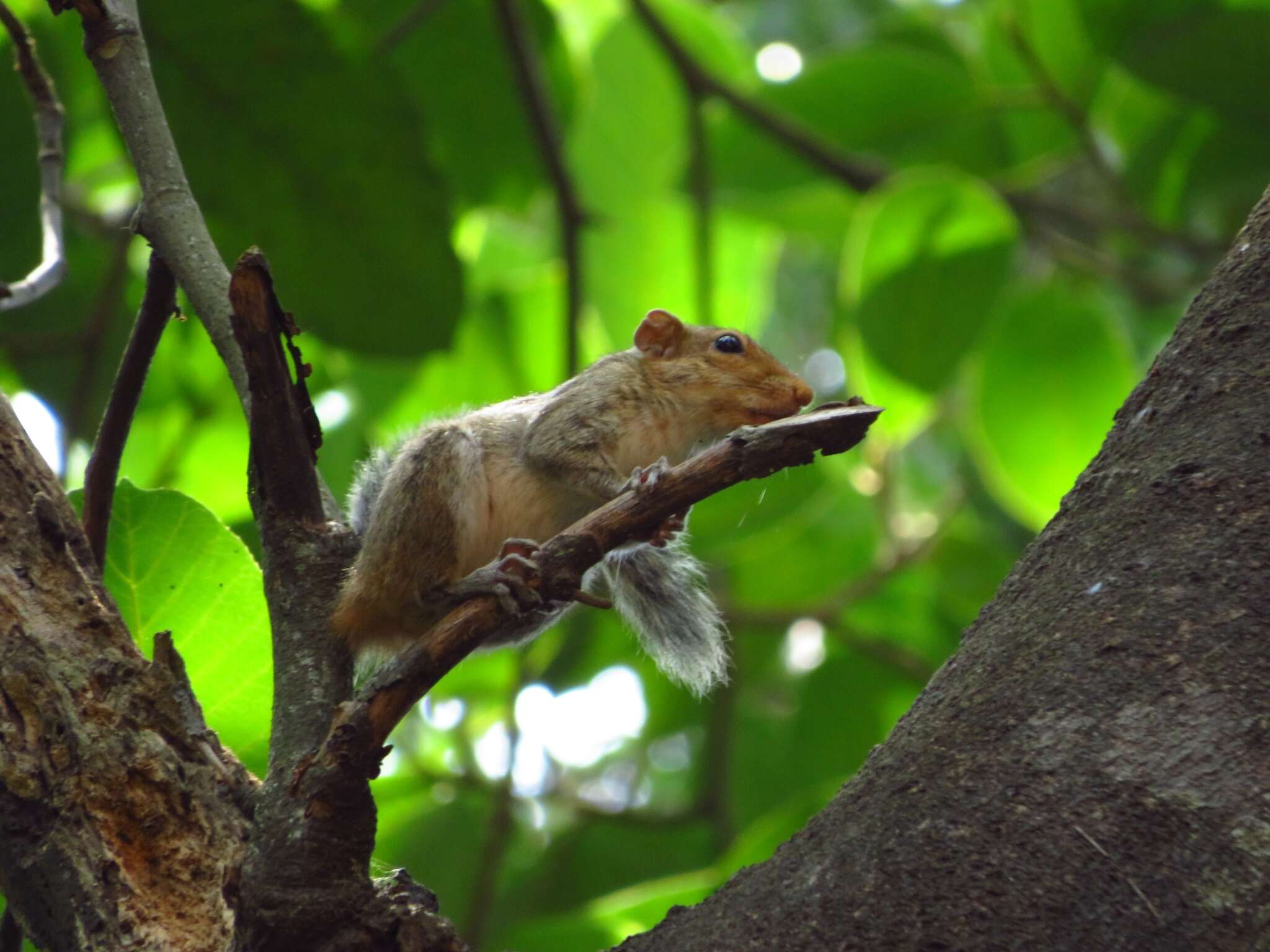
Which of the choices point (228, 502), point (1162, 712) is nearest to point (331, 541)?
point (1162, 712)

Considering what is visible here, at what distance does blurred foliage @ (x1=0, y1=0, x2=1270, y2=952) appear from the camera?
310cm

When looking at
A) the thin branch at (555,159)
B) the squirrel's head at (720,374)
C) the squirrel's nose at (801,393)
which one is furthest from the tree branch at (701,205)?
the squirrel's nose at (801,393)

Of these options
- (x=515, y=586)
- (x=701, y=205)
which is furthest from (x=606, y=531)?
(x=701, y=205)

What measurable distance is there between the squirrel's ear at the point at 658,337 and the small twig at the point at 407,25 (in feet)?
4.35

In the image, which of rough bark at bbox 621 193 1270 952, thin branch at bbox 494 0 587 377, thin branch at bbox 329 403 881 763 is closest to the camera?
rough bark at bbox 621 193 1270 952

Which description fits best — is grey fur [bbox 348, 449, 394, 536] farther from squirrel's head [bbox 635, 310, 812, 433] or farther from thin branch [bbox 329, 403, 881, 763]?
thin branch [bbox 329, 403, 881, 763]

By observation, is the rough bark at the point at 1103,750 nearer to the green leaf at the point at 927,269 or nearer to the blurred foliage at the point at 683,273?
the blurred foliage at the point at 683,273

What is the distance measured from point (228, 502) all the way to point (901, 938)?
2296 mm

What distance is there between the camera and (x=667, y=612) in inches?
83.4

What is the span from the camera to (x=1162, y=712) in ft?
3.83

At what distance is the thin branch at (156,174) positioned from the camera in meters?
1.56

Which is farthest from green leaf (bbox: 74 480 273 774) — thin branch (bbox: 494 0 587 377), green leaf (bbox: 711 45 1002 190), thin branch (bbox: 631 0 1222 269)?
green leaf (bbox: 711 45 1002 190)

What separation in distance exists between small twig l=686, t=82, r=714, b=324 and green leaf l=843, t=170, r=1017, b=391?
0.36m

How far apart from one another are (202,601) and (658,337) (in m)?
1.03
